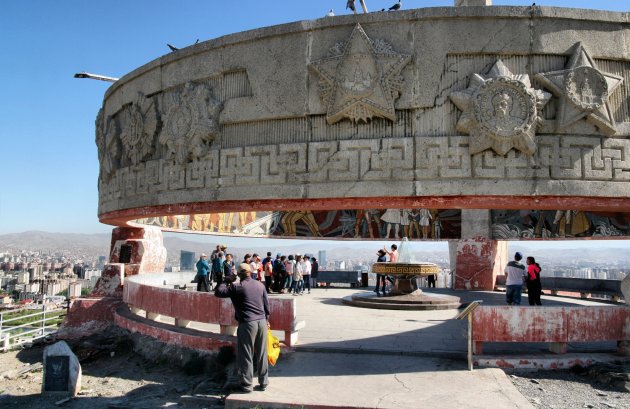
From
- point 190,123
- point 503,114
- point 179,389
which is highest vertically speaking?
point 190,123

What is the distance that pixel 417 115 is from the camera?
303 inches

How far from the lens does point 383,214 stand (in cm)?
2033

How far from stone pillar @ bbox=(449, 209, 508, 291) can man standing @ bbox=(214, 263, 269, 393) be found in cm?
1356

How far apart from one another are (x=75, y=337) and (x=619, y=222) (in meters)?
16.6

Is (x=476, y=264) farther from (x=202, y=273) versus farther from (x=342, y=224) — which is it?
(x=202, y=273)

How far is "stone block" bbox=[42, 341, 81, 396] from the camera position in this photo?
21.5ft

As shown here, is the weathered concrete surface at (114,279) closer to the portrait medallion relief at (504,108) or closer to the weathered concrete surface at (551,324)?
the weathered concrete surface at (551,324)

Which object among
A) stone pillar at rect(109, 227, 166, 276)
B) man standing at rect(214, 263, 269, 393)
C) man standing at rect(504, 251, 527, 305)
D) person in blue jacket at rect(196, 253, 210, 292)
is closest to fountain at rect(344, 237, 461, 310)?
man standing at rect(504, 251, 527, 305)

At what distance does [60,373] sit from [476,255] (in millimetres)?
14739

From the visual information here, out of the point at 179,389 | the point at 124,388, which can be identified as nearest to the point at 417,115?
the point at 179,389

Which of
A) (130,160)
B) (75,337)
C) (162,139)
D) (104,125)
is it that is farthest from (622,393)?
(104,125)

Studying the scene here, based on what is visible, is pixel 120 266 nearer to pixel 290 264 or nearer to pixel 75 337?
pixel 75 337

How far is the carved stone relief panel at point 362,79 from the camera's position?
768 cm

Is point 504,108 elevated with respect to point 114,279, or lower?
elevated
